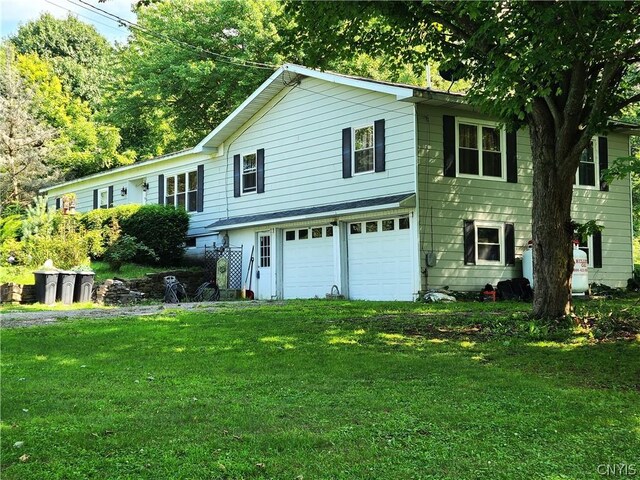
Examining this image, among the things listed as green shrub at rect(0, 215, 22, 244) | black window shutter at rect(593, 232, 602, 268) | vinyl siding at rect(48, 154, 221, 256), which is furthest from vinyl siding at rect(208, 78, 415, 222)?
black window shutter at rect(593, 232, 602, 268)

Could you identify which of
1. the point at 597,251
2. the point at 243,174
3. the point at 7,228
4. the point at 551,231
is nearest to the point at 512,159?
the point at 597,251

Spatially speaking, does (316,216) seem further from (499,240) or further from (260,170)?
(499,240)

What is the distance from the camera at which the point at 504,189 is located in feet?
51.4

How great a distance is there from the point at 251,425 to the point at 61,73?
41.4 metres

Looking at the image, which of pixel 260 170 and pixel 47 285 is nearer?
pixel 47 285

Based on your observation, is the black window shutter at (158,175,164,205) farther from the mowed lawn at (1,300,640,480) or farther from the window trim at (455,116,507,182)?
the mowed lawn at (1,300,640,480)

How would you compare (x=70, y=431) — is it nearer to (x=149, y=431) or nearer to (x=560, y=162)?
(x=149, y=431)

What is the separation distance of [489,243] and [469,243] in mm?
725

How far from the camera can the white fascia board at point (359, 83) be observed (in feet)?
45.8

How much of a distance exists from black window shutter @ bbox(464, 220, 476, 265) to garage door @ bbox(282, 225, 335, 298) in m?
3.61

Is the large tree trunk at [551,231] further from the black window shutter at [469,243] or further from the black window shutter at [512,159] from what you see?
the black window shutter at [512,159]

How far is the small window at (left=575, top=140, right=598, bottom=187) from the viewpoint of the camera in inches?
681

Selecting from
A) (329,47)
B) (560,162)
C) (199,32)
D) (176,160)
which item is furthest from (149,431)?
(199,32)

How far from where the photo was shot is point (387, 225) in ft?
49.7
